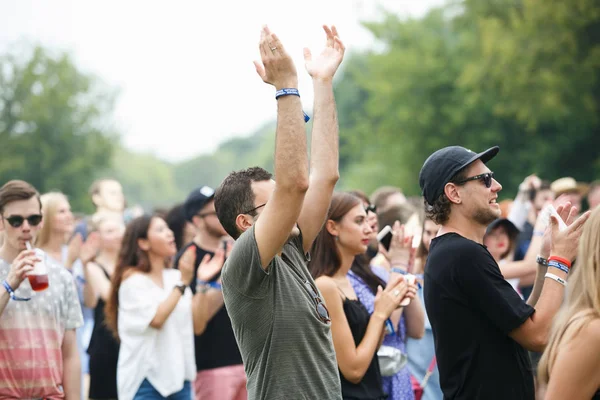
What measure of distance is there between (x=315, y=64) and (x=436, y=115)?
1193 inches

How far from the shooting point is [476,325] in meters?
4.03

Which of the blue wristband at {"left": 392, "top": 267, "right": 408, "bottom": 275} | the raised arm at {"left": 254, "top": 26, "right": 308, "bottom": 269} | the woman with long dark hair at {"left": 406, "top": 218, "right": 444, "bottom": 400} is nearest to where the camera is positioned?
the raised arm at {"left": 254, "top": 26, "right": 308, "bottom": 269}

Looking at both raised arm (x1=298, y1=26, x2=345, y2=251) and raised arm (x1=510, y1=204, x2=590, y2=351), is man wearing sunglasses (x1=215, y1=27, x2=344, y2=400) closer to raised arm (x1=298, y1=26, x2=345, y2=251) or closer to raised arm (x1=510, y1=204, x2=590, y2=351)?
raised arm (x1=298, y1=26, x2=345, y2=251)

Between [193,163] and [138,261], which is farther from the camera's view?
[193,163]

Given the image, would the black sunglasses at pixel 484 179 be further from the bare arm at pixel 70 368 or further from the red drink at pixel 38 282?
the bare arm at pixel 70 368

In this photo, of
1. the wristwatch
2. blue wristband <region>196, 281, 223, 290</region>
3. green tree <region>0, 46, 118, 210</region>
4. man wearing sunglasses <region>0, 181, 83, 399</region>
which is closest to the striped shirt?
man wearing sunglasses <region>0, 181, 83, 399</region>

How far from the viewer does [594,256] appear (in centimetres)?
317

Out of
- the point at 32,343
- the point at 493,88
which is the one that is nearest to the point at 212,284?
the point at 32,343

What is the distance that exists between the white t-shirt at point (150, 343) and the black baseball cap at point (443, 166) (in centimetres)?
326

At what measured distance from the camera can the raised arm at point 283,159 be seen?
321 centimetres

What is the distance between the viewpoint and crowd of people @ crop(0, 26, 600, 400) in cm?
328

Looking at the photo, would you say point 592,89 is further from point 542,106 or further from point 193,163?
point 193,163

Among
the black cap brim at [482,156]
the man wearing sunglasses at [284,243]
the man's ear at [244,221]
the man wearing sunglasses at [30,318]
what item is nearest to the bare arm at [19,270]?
the man wearing sunglasses at [30,318]

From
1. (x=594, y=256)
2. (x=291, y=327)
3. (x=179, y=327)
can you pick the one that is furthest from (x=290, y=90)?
(x=179, y=327)
